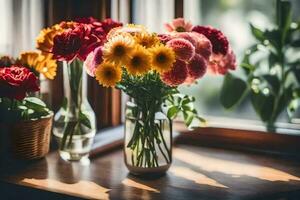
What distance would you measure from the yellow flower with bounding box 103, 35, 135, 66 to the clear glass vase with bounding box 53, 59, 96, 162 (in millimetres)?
273

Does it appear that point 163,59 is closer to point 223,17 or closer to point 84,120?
point 84,120

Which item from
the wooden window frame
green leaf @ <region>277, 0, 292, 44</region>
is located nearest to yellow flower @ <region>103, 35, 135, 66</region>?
the wooden window frame

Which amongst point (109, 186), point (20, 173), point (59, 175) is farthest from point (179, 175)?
point (20, 173)

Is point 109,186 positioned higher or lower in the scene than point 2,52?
lower

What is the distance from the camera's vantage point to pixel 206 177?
4.45 ft

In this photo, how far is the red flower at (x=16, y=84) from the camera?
4.16 feet

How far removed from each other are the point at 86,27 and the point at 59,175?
1.39ft

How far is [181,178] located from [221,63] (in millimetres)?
358

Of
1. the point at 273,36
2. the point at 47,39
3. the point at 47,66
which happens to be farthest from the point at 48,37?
the point at 273,36

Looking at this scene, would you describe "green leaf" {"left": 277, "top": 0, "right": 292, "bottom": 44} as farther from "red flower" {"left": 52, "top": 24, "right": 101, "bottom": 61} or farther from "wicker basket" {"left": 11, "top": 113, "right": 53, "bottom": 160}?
"wicker basket" {"left": 11, "top": 113, "right": 53, "bottom": 160}

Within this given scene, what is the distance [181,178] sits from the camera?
1.34 meters

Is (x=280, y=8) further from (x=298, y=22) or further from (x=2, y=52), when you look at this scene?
(x=2, y=52)

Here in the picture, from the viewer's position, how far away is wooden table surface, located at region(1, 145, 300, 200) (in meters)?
1.22

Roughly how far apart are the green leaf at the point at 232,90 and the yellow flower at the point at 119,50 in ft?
2.26
